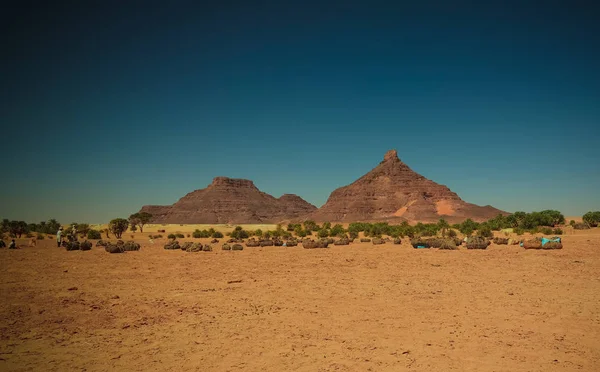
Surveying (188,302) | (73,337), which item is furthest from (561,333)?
(73,337)

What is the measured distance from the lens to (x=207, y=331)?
28.1 feet

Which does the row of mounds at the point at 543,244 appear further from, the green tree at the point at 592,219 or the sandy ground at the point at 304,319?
the green tree at the point at 592,219

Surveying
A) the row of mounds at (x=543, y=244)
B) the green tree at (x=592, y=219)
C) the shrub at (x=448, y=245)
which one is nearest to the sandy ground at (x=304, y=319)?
the row of mounds at (x=543, y=244)

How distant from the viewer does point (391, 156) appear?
546ft

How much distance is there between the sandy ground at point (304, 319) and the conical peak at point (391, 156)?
149739 millimetres

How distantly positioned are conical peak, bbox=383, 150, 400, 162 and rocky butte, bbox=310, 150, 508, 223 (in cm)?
41

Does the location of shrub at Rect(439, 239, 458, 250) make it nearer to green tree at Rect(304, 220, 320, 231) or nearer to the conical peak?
green tree at Rect(304, 220, 320, 231)

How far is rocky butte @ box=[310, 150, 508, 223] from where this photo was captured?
129625mm

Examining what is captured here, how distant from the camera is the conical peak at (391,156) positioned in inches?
6471

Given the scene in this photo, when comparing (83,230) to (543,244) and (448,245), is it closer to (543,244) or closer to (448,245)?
(448,245)

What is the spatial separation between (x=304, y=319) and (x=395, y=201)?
13494 cm

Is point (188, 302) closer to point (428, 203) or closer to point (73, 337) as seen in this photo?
point (73, 337)

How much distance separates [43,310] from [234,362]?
21.1 ft

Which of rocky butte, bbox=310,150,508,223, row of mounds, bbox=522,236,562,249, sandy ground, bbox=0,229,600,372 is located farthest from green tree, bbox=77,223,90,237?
rocky butte, bbox=310,150,508,223
